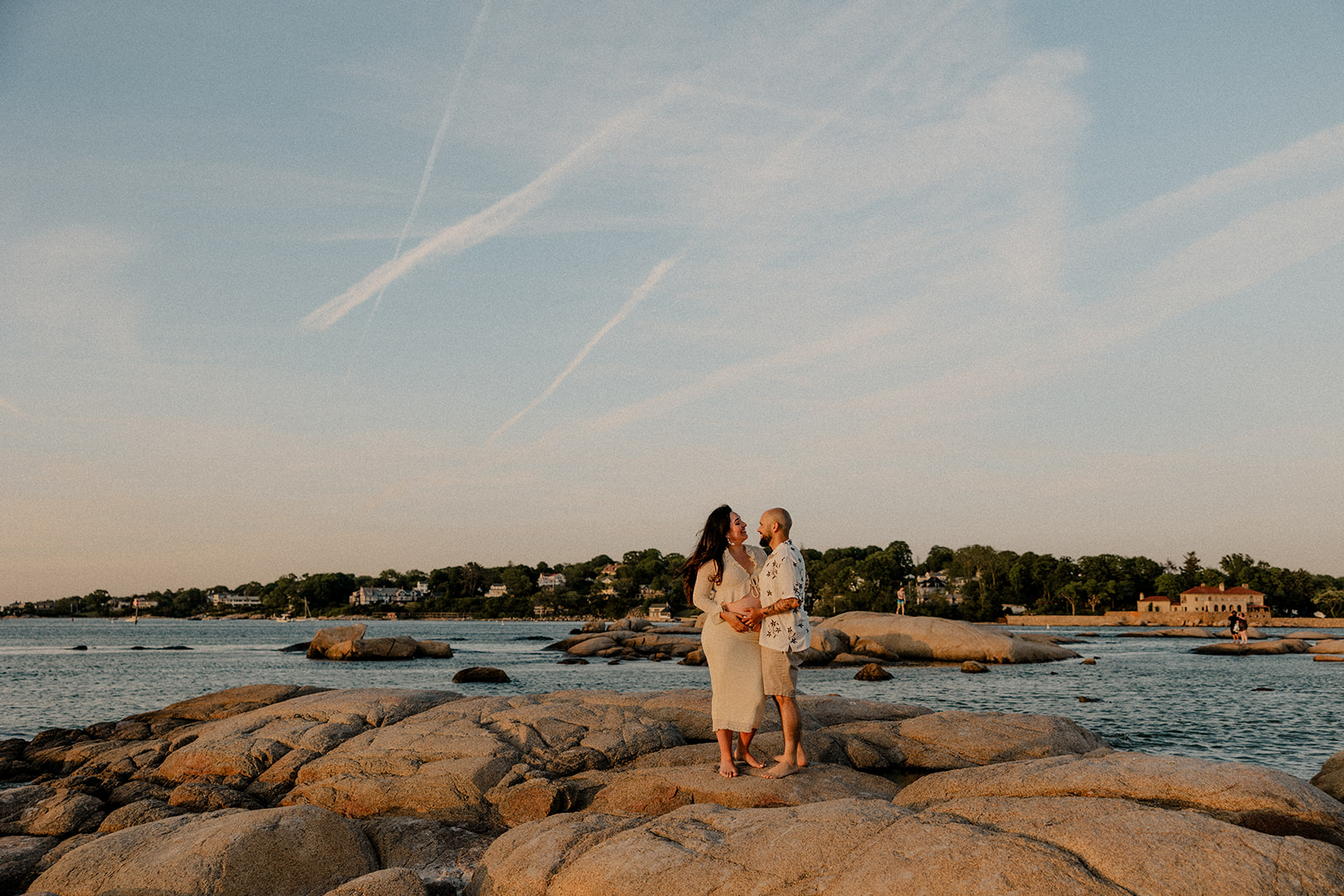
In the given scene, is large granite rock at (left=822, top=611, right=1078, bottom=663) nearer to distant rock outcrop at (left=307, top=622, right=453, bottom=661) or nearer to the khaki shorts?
distant rock outcrop at (left=307, top=622, right=453, bottom=661)

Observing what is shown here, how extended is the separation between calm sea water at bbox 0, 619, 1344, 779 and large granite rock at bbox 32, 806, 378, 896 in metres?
15.0

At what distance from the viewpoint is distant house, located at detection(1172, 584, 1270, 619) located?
119 meters

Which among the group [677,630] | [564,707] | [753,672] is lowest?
[677,630]

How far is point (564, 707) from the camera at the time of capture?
13.1 meters

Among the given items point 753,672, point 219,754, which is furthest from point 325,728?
point 753,672

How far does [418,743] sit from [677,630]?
81.0m

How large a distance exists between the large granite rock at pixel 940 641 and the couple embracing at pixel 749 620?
36061 mm

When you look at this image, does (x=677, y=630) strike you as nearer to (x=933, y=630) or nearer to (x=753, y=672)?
(x=933, y=630)

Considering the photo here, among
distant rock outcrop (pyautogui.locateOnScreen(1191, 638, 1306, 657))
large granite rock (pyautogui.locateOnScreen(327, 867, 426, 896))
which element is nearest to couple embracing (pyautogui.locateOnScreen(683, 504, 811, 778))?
large granite rock (pyautogui.locateOnScreen(327, 867, 426, 896))

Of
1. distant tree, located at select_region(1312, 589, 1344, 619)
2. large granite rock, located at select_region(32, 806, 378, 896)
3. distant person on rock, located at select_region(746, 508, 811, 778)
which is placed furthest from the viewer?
distant tree, located at select_region(1312, 589, 1344, 619)

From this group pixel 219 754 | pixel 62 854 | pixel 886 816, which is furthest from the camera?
pixel 219 754

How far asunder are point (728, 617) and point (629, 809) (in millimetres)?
2328

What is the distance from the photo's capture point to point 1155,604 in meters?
126

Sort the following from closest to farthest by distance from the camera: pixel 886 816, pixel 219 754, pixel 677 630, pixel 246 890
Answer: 1. pixel 886 816
2. pixel 246 890
3. pixel 219 754
4. pixel 677 630
